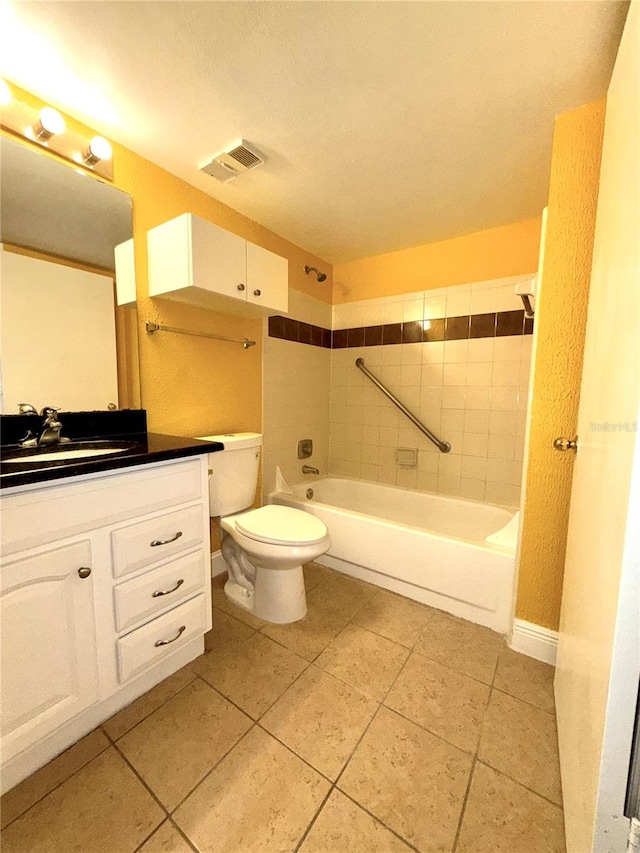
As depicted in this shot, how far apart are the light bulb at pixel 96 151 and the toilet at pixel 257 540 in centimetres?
122

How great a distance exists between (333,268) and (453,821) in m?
2.86

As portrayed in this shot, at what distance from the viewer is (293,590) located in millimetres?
1476

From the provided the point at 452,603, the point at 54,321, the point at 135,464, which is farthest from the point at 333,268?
the point at 452,603

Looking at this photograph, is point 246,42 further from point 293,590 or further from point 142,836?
point 142,836

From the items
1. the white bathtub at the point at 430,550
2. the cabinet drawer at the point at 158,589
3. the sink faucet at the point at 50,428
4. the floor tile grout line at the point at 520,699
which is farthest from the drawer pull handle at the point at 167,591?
the floor tile grout line at the point at 520,699

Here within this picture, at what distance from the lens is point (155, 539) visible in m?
1.04

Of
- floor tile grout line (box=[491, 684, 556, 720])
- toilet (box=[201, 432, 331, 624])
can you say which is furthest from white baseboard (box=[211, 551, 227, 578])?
floor tile grout line (box=[491, 684, 556, 720])

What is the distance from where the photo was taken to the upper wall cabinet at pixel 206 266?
137 centimetres

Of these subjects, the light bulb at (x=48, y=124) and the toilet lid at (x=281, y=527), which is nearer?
the light bulb at (x=48, y=124)

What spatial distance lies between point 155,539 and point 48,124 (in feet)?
4.79

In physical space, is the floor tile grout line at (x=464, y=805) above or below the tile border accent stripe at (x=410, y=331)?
below

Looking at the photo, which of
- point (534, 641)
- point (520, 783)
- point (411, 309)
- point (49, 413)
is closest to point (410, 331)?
point (411, 309)

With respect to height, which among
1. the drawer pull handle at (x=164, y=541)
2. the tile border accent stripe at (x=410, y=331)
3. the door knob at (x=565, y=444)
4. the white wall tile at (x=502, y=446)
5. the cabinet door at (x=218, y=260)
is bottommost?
the drawer pull handle at (x=164, y=541)

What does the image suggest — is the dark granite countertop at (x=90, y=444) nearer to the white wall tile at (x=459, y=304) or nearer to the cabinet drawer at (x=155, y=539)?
the cabinet drawer at (x=155, y=539)
